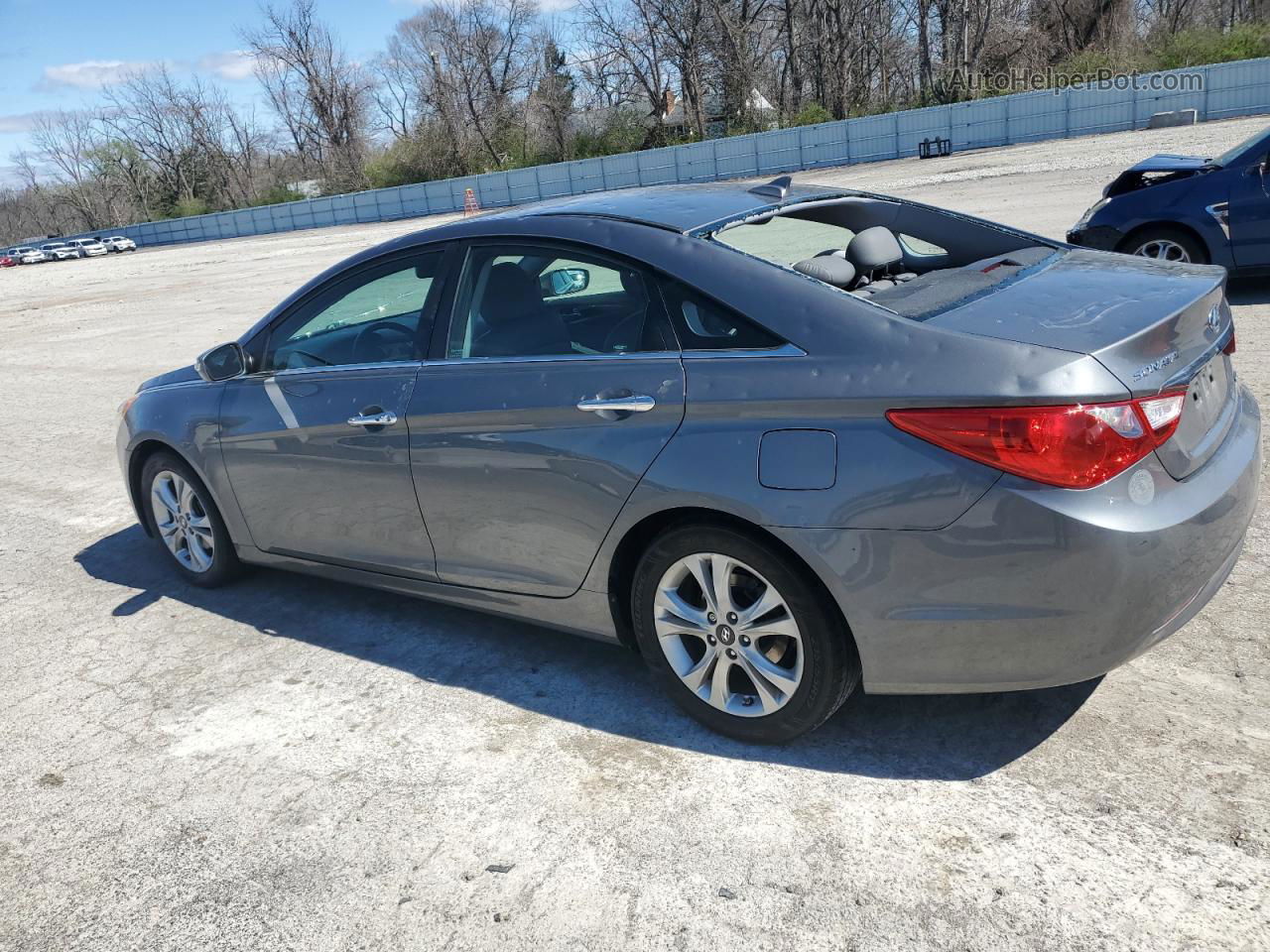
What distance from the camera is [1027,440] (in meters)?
2.61

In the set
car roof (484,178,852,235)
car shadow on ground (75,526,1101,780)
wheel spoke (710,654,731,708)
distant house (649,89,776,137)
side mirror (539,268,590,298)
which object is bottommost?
car shadow on ground (75,526,1101,780)

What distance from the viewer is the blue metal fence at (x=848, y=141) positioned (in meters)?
36.3

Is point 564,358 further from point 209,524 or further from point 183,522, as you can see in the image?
point 183,522

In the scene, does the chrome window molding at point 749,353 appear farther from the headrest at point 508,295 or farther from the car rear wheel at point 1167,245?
the car rear wheel at point 1167,245

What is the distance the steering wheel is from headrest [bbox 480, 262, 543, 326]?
40 centimetres

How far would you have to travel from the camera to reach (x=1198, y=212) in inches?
328

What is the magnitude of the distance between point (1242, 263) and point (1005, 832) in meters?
7.15

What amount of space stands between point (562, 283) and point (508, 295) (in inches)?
8.7

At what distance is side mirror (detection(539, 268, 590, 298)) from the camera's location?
143 inches

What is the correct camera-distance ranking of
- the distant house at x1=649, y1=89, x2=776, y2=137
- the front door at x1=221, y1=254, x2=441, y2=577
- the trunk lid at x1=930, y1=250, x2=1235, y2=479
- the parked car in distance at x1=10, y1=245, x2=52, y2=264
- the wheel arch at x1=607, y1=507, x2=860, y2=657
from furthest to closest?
the parked car in distance at x1=10, y1=245, x2=52, y2=264 < the distant house at x1=649, y1=89, x2=776, y2=137 < the front door at x1=221, y1=254, x2=441, y2=577 < the wheel arch at x1=607, y1=507, x2=860, y2=657 < the trunk lid at x1=930, y1=250, x2=1235, y2=479

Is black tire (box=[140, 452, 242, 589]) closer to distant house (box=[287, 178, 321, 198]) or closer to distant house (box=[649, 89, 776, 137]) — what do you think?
distant house (box=[649, 89, 776, 137])

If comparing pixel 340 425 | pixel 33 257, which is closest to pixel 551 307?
pixel 340 425

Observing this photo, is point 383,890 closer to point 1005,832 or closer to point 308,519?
point 1005,832
